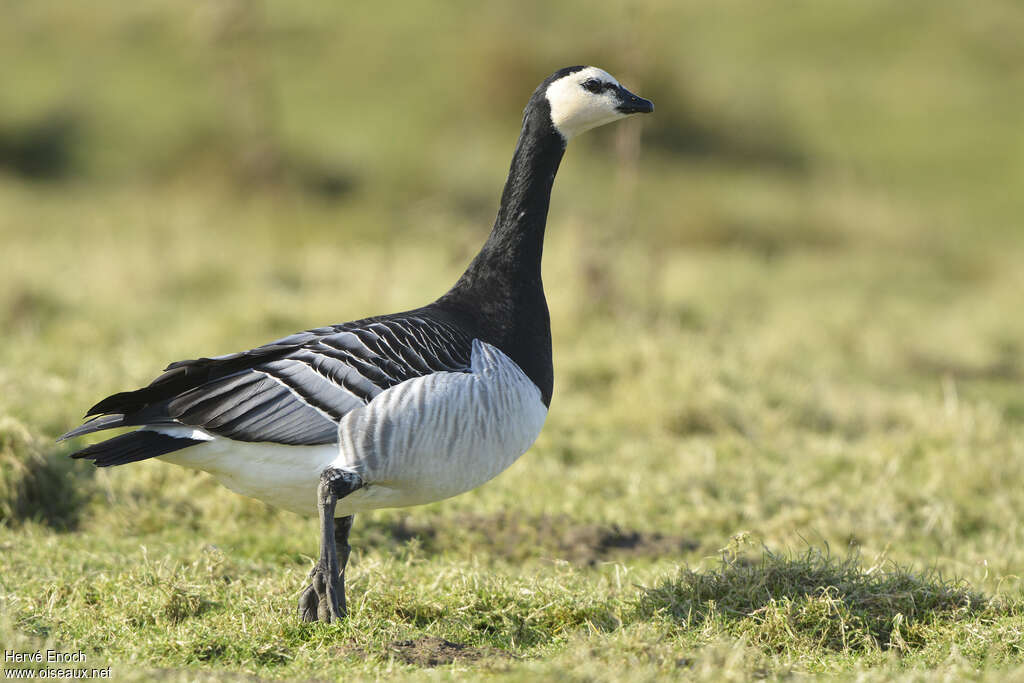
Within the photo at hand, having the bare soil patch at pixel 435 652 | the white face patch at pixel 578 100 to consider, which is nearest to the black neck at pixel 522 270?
the white face patch at pixel 578 100

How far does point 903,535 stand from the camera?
21.8 ft

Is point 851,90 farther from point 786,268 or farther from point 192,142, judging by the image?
point 192,142

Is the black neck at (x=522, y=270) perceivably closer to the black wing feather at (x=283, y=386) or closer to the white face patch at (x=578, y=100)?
the white face patch at (x=578, y=100)

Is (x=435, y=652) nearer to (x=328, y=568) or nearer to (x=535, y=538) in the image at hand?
(x=328, y=568)

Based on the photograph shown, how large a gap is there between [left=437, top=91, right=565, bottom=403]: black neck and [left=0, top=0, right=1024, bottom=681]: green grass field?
3.55 ft

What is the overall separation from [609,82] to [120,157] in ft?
46.6

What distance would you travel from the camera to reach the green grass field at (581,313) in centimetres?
462

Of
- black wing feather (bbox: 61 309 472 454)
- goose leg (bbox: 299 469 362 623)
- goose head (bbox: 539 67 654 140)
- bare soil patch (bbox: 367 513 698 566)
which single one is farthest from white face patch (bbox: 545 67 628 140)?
bare soil patch (bbox: 367 513 698 566)

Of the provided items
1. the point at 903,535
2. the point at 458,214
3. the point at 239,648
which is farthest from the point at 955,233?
the point at 239,648

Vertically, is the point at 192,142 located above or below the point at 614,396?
above

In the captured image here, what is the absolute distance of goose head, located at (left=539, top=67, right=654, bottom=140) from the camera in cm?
517

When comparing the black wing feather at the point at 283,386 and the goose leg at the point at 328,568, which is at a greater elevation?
the black wing feather at the point at 283,386
